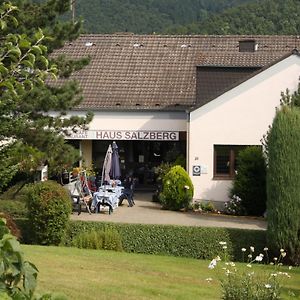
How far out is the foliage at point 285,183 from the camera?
61.6 ft

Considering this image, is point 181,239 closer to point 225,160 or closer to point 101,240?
point 101,240

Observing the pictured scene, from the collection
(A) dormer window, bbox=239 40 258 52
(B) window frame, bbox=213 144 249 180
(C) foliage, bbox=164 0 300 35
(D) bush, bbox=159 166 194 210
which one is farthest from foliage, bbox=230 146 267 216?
(C) foliage, bbox=164 0 300 35

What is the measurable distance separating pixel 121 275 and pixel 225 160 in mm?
16229

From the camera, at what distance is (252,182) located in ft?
86.0

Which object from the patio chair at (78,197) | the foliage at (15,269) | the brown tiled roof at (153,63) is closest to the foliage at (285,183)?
the patio chair at (78,197)

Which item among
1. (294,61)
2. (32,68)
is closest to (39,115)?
(294,61)

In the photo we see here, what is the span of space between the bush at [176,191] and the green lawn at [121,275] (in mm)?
8808

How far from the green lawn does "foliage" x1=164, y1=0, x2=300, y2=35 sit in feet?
163

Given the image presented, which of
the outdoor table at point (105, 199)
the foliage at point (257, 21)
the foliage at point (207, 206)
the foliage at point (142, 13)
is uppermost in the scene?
the foliage at point (142, 13)

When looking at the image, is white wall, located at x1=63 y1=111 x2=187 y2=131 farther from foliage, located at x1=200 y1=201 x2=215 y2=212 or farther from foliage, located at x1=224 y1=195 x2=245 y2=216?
foliage, located at x1=224 y1=195 x2=245 y2=216

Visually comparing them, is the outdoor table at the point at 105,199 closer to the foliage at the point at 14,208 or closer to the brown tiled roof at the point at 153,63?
the foliage at the point at 14,208

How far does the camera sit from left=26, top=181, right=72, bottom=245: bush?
1962 cm

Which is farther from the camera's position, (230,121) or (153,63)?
(153,63)

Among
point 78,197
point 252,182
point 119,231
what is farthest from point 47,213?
point 252,182
